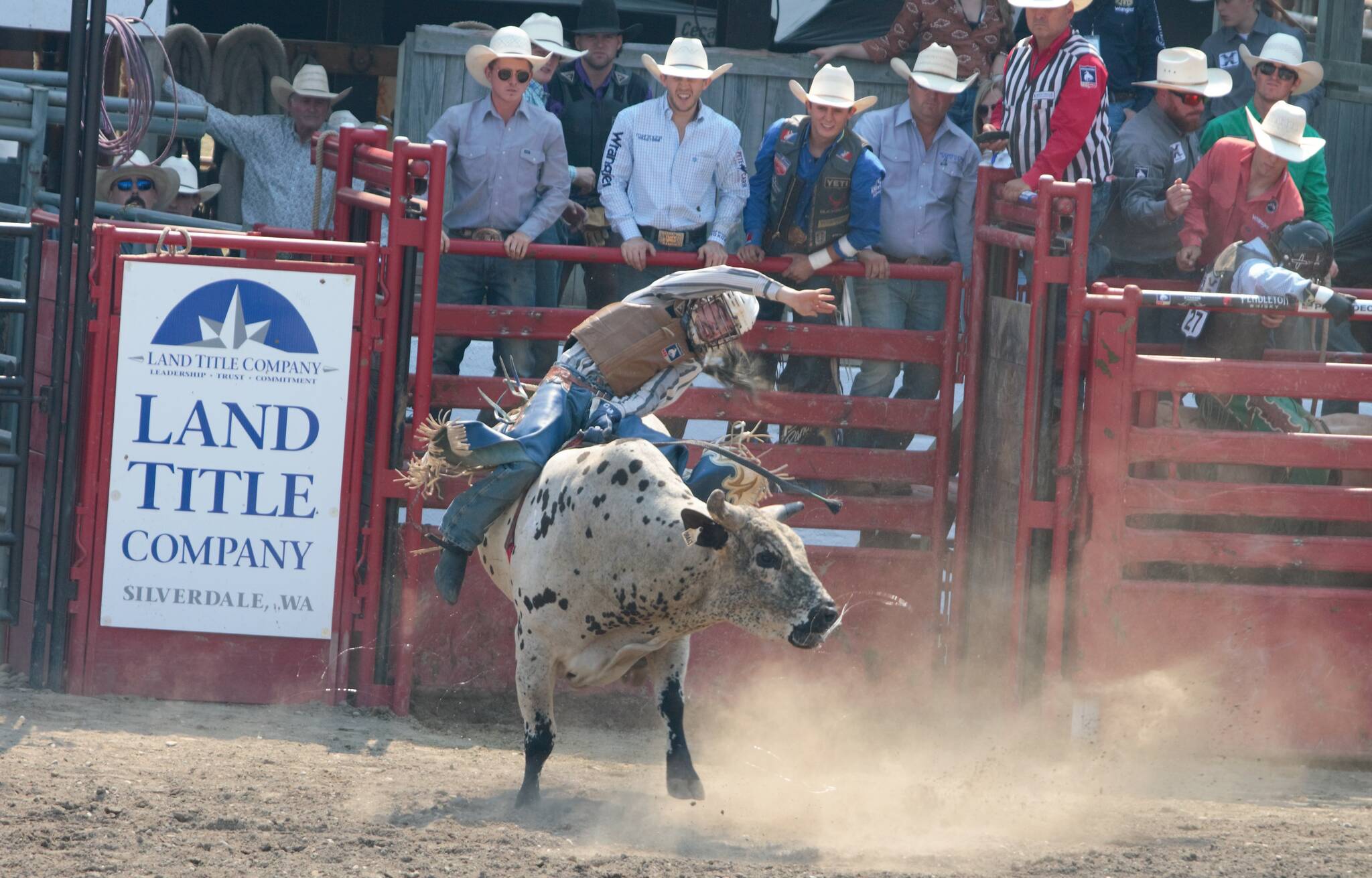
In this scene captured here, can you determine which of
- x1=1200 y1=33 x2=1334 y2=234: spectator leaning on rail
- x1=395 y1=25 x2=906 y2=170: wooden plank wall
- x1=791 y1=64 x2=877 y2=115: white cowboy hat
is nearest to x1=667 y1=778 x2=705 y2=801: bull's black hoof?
x1=791 y1=64 x2=877 y2=115: white cowboy hat

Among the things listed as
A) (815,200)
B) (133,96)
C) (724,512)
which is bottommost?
(724,512)

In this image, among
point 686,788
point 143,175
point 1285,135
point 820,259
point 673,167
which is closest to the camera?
point 686,788

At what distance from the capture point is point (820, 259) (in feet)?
24.1

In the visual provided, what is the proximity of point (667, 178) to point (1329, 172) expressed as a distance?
5658mm

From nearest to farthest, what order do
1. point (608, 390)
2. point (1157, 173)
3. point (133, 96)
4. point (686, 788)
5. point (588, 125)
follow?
point (686, 788) → point (608, 390) → point (1157, 173) → point (133, 96) → point (588, 125)

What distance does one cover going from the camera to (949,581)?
752 centimetres

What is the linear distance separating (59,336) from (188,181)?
343 centimetres

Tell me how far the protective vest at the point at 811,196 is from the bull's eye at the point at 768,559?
244cm

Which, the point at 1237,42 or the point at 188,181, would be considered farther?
the point at 188,181

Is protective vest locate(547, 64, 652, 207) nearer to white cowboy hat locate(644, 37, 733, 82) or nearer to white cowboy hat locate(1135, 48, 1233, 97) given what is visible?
white cowboy hat locate(644, 37, 733, 82)

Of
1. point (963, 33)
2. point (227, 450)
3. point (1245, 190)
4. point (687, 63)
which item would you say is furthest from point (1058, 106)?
point (227, 450)

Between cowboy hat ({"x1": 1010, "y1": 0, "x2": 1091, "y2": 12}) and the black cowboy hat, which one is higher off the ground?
the black cowboy hat

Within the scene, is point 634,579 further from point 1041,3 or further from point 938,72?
point 1041,3

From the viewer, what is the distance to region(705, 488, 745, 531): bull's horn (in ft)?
17.3
